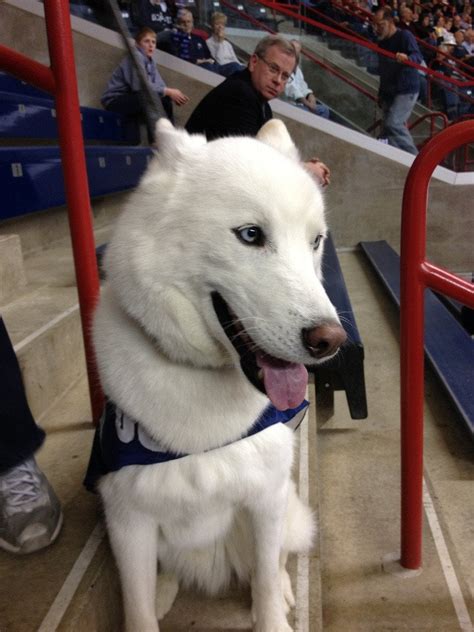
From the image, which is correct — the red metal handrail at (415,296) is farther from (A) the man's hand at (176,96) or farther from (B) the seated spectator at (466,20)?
(B) the seated spectator at (466,20)

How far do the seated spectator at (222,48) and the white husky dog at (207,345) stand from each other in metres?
4.65

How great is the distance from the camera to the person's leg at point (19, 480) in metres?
1.16

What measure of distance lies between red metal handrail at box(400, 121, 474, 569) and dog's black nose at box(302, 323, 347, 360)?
455 mm

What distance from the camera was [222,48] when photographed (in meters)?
5.33

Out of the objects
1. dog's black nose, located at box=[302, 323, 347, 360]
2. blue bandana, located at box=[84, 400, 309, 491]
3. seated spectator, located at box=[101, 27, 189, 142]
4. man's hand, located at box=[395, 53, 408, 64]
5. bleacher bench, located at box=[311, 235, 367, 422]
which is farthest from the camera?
man's hand, located at box=[395, 53, 408, 64]

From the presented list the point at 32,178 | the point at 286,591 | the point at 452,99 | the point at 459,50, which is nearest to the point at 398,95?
the point at 452,99

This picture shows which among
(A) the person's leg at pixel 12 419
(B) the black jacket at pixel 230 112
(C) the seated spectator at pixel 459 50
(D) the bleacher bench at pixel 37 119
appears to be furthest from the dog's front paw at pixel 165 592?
(C) the seated spectator at pixel 459 50

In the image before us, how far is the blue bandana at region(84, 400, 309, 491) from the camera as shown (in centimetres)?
103

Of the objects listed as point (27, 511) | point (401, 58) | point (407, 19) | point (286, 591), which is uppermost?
point (407, 19)

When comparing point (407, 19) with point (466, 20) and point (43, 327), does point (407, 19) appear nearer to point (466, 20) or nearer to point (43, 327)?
point (466, 20)

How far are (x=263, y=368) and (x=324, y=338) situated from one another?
15 centimetres

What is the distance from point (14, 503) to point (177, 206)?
76 cm

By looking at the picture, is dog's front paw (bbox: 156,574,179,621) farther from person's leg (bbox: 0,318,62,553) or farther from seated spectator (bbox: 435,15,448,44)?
seated spectator (bbox: 435,15,448,44)

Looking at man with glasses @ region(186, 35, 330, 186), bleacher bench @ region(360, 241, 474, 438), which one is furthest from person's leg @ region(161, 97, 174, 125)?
bleacher bench @ region(360, 241, 474, 438)
